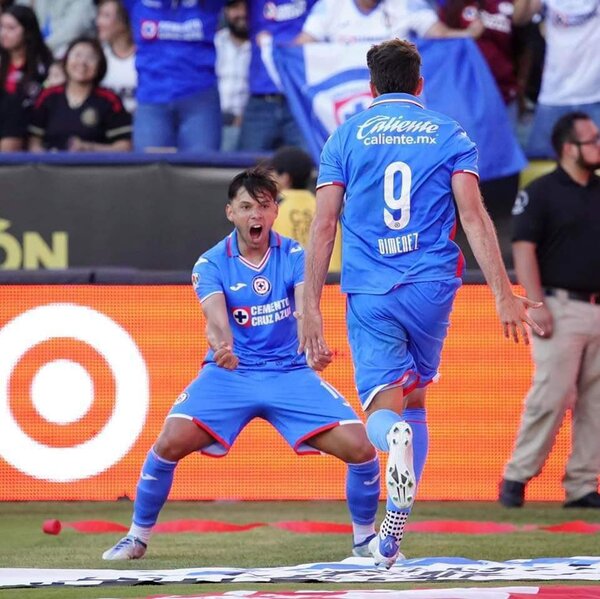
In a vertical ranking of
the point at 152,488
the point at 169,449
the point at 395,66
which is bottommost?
the point at 152,488

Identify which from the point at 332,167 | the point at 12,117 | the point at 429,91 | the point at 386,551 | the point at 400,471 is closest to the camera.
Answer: the point at 400,471

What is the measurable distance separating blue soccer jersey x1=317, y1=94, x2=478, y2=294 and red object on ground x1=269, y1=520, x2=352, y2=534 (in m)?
2.50

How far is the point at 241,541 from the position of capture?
8.56m

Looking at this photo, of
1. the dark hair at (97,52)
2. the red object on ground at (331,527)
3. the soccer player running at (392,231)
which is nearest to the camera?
the soccer player running at (392,231)

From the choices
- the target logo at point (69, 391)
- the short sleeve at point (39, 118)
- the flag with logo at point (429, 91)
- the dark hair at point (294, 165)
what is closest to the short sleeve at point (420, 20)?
the flag with logo at point (429, 91)

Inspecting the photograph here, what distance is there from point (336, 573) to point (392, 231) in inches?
58.3

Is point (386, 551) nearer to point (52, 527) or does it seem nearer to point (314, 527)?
point (314, 527)

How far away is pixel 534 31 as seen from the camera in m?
12.5

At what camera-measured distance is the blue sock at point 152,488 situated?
7.68 metres

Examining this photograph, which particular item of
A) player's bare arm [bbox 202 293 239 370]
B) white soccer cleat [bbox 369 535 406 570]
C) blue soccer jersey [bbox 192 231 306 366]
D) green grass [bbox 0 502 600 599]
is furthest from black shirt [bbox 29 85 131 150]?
white soccer cleat [bbox 369 535 406 570]

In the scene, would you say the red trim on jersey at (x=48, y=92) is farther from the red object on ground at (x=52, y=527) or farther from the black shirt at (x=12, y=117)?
the red object on ground at (x=52, y=527)

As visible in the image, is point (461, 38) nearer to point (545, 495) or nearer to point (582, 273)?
point (582, 273)

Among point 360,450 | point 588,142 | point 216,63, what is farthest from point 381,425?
point 216,63

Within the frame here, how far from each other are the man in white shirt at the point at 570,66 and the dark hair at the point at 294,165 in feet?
6.69
